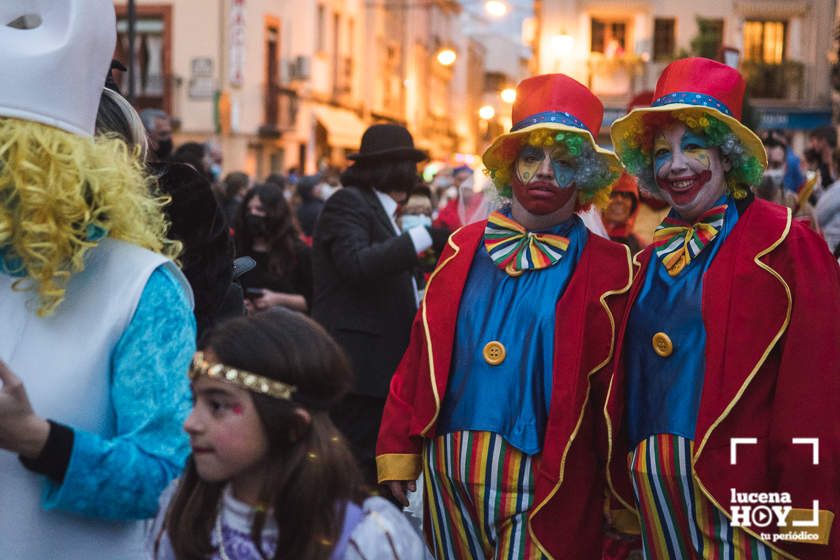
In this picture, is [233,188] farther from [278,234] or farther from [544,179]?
[544,179]

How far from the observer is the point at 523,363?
12.8 ft

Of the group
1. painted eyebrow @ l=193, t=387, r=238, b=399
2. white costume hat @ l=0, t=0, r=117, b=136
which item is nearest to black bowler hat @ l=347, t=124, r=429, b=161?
white costume hat @ l=0, t=0, r=117, b=136

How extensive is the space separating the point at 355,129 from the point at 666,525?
3664 cm

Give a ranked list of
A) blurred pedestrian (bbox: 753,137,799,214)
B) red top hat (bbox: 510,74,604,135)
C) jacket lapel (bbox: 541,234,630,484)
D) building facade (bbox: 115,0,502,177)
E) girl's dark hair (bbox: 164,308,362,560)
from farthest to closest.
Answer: building facade (bbox: 115,0,502,177)
blurred pedestrian (bbox: 753,137,799,214)
red top hat (bbox: 510,74,604,135)
jacket lapel (bbox: 541,234,630,484)
girl's dark hair (bbox: 164,308,362,560)

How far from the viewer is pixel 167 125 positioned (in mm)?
9789

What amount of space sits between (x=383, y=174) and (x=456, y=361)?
2.31 metres

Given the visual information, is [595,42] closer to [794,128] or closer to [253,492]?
[794,128]

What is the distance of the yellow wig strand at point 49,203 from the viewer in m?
2.47

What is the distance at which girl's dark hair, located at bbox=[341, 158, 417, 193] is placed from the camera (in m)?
6.21

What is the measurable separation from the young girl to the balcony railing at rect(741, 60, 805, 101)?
1238 inches

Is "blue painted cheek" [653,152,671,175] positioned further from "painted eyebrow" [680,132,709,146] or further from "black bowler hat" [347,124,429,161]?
"black bowler hat" [347,124,429,161]

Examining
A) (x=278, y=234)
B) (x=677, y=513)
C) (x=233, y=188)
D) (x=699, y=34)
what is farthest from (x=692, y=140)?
(x=699, y=34)

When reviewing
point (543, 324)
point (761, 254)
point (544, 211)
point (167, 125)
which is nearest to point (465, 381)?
point (543, 324)

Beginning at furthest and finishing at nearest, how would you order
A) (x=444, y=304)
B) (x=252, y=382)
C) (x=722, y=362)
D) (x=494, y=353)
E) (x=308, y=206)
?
(x=308, y=206), (x=444, y=304), (x=494, y=353), (x=722, y=362), (x=252, y=382)
